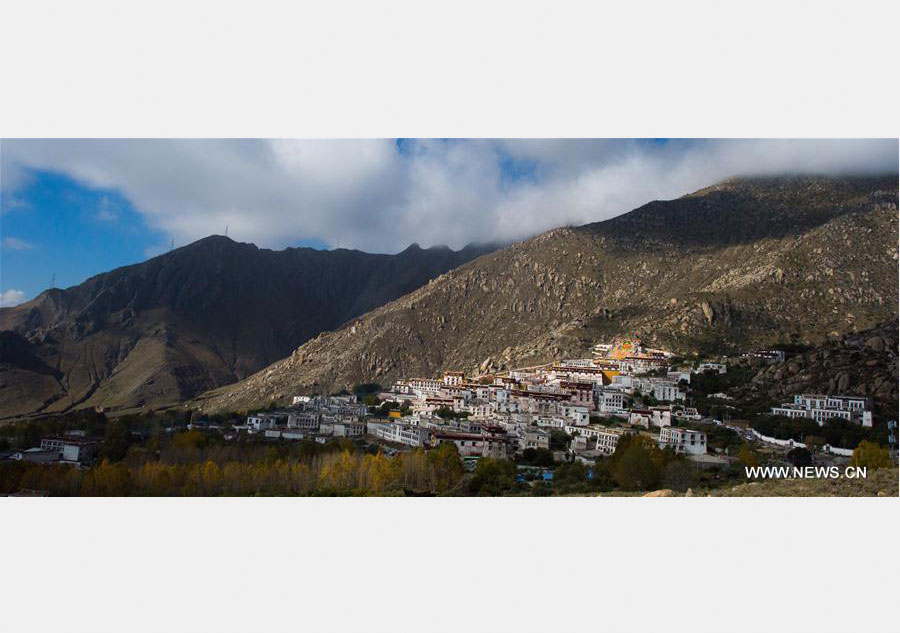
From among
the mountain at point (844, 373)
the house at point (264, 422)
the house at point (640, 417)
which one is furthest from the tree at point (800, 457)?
the house at point (264, 422)

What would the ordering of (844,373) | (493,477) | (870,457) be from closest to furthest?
(870,457) < (493,477) < (844,373)

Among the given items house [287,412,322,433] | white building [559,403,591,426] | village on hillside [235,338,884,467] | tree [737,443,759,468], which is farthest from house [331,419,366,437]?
tree [737,443,759,468]

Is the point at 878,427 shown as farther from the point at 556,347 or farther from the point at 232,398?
the point at 232,398

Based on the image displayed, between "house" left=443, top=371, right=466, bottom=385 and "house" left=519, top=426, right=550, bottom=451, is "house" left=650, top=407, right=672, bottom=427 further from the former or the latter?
"house" left=443, top=371, right=466, bottom=385

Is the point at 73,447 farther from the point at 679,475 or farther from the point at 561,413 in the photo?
the point at 679,475

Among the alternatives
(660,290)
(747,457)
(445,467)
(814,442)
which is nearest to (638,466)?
(747,457)
